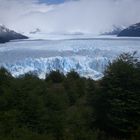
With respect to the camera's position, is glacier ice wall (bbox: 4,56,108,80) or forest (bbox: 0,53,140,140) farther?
glacier ice wall (bbox: 4,56,108,80)

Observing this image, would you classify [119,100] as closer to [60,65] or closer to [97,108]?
[97,108]

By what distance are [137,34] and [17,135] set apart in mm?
51198

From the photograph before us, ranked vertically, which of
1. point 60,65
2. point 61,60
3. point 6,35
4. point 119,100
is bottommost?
point 60,65

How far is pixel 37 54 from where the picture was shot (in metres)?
36.1

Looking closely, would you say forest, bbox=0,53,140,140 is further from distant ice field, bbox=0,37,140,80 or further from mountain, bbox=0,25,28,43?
mountain, bbox=0,25,28,43

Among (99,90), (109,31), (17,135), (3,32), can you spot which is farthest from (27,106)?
(109,31)

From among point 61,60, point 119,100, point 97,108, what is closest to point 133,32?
point 61,60

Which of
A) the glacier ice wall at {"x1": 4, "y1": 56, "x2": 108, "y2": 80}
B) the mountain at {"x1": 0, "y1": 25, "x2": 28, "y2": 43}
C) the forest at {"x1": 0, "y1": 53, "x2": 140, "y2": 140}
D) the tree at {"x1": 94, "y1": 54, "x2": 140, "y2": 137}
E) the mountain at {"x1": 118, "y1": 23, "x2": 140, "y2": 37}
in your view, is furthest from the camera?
the mountain at {"x1": 118, "y1": 23, "x2": 140, "y2": 37}

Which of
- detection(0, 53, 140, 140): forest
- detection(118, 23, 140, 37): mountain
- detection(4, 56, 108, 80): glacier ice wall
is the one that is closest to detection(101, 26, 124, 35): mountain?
detection(118, 23, 140, 37): mountain

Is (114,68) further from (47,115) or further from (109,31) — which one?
(109,31)

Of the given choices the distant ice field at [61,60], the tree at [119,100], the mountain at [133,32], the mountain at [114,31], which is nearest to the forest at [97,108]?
the tree at [119,100]

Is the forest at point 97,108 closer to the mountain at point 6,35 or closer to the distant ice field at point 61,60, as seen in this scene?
the distant ice field at point 61,60

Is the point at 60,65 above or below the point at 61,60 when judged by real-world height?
below

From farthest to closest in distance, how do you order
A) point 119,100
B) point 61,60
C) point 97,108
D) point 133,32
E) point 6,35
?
point 133,32, point 6,35, point 61,60, point 97,108, point 119,100
